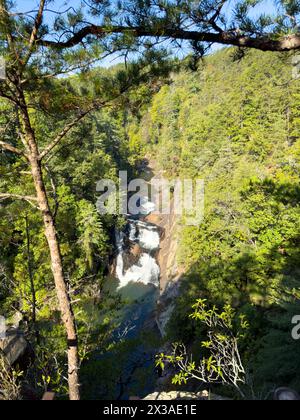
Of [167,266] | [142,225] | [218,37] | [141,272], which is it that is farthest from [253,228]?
[142,225]

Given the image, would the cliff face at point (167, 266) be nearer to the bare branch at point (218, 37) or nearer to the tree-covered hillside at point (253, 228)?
the tree-covered hillside at point (253, 228)

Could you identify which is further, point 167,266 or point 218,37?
point 167,266

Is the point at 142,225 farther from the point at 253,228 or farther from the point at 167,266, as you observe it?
Answer: the point at 253,228

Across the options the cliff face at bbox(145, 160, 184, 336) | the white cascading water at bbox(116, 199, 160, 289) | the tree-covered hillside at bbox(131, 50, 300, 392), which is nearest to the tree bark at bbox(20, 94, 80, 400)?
the tree-covered hillside at bbox(131, 50, 300, 392)

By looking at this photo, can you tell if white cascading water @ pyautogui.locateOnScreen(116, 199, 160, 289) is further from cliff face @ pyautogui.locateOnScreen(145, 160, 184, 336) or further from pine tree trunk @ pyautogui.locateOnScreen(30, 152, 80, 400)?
pine tree trunk @ pyautogui.locateOnScreen(30, 152, 80, 400)

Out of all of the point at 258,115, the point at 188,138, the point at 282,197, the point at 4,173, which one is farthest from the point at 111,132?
the point at 4,173

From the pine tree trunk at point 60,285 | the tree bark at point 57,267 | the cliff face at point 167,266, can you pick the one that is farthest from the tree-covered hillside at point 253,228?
the cliff face at point 167,266
